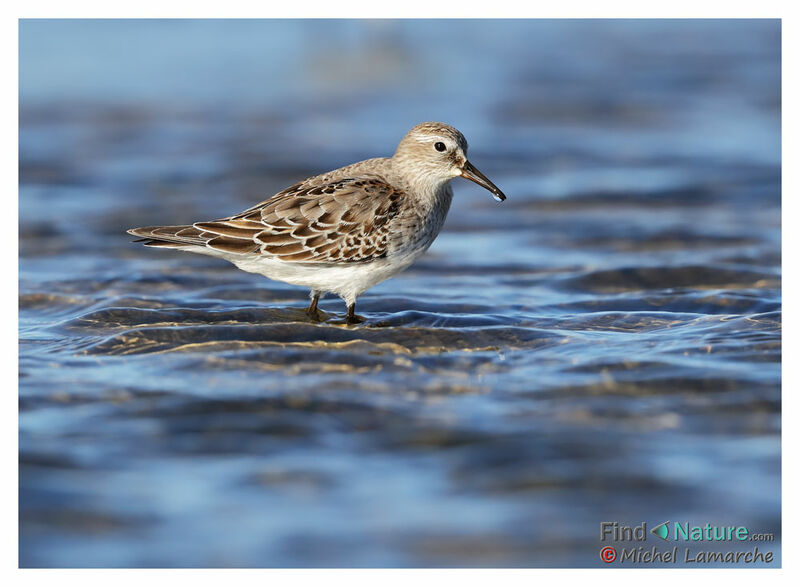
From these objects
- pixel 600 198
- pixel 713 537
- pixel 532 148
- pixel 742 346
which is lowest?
pixel 713 537

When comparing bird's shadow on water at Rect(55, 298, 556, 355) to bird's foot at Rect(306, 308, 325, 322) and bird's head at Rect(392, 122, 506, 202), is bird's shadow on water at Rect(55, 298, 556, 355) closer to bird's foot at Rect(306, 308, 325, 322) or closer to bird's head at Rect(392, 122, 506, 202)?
bird's foot at Rect(306, 308, 325, 322)

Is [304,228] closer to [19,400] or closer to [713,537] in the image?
[19,400]

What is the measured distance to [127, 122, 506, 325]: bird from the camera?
886cm

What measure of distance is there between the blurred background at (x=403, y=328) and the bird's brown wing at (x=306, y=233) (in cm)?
66

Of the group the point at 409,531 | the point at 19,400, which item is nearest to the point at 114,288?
the point at 19,400

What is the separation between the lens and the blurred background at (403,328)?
5.90 m

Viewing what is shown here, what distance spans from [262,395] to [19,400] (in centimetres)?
170

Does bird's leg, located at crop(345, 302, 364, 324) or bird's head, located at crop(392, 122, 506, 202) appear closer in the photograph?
bird's leg, located at crop(345, 302, 364, 324)

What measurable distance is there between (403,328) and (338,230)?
3.37 ft

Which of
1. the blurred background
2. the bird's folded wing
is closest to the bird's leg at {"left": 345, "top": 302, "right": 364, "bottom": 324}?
the blurred background

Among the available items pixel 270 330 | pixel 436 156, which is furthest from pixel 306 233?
pixel 436 156

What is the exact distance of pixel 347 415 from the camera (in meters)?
6.99

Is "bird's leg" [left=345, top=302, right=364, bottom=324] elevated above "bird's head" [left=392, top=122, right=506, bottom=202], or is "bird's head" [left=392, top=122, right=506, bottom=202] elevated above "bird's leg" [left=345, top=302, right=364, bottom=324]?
"bird's head" [left=392, top=122, right=506, bottom=202]

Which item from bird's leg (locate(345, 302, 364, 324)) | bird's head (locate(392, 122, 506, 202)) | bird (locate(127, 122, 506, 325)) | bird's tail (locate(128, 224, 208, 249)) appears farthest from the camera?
bird's head (locate(392, 122, 506, 202))
